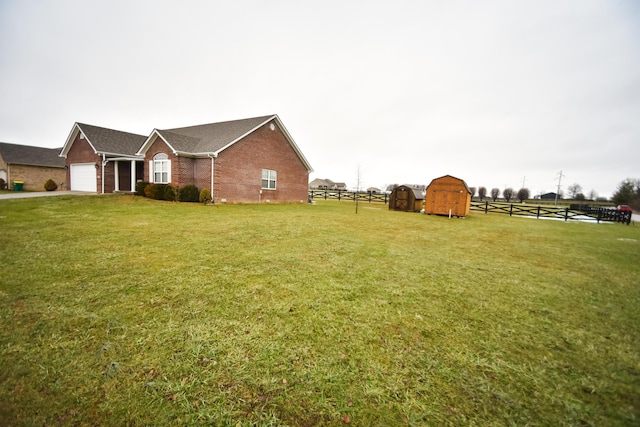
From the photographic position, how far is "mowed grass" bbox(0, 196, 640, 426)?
7.17 ft

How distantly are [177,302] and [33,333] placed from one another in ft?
5.20

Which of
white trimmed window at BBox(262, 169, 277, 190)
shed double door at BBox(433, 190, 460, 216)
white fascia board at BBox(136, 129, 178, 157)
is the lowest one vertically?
shed double door at BBox(433, 190, 460, 216)

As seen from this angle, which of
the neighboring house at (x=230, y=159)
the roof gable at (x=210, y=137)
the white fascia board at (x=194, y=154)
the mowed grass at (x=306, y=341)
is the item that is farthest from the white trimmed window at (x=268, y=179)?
the mowed grass at (x=306, y=341)

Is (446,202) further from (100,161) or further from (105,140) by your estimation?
(105,140)

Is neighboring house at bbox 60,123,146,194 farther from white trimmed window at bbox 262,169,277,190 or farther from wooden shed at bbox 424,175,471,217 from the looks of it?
wooden shed at bbox 424,175,471,217

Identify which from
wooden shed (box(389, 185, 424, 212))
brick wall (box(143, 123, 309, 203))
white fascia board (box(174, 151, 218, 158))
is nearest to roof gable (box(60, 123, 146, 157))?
brick wall (box(143, 123, 309, 203))

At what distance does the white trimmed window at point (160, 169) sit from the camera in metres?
20.1

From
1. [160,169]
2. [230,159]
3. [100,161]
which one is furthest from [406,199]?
[100,161]

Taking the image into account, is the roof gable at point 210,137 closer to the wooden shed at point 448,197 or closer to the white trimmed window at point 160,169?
the white trimmed window at point 160,169

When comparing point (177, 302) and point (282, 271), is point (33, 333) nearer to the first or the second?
point (177, 302)

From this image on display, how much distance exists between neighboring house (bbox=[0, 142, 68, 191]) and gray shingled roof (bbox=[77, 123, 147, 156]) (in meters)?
12.9

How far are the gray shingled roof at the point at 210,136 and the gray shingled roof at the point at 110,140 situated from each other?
18.5 ft

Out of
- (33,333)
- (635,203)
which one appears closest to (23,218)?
(33,333)

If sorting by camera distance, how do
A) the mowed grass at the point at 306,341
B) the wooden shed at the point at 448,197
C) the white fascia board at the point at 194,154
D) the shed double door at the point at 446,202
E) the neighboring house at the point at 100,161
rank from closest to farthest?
the mowed grass at the point at 306,341 < the white fascia board at the point at 194,154 < the wooden shed at the point at 448,197 < the shed double door at the point at 446,202 < the neighboring house at the point at 100,161
